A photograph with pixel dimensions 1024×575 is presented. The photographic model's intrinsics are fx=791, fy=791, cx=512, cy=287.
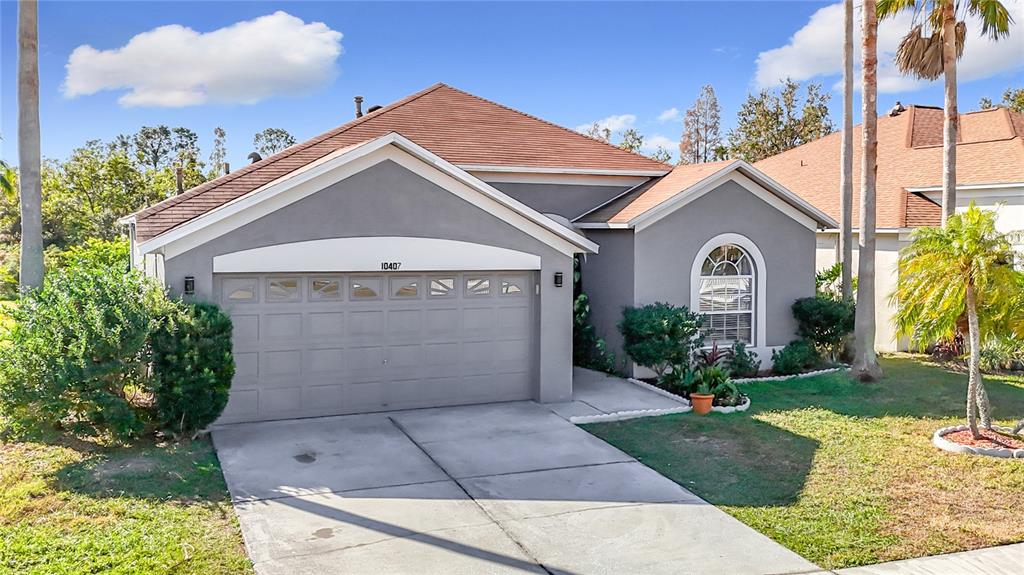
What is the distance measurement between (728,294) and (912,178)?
8401 millimetres

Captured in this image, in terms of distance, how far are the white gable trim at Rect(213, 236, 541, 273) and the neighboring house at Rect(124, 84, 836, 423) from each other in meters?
0.02

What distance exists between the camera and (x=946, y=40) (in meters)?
15.8

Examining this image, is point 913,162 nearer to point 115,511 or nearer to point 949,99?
point 949,99

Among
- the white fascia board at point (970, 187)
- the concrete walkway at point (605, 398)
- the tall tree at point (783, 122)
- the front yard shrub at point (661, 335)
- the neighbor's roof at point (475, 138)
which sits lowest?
the concrete walkway at point (605, 398)

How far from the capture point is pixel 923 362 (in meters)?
17.8

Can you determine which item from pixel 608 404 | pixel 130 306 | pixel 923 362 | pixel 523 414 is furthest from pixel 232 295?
pixel 923 362

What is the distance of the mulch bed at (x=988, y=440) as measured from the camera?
10547 millimetres

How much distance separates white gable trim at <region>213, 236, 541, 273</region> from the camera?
1123 centimetres

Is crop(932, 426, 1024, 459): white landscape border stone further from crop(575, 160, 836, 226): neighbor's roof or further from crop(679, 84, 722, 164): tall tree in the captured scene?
crop(679, 84, 722, 164): tall tree

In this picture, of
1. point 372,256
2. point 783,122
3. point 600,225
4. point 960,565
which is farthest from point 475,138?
point 783,122

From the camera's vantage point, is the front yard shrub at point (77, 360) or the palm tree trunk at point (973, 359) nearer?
the front yard shrub at point (77, 360)

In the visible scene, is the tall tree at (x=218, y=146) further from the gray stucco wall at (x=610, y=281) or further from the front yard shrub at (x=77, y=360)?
the front yard shrub at (x=77, y=360)

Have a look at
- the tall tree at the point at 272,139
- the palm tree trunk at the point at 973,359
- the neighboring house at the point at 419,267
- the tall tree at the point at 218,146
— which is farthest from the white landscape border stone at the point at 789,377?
the tall tree at the point at 272,139

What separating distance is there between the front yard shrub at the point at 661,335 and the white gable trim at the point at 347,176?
6.71ft
